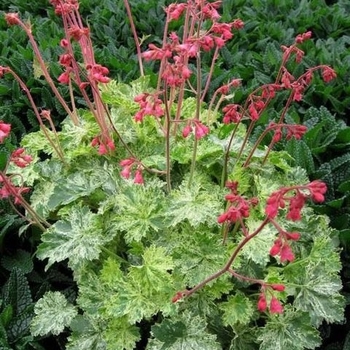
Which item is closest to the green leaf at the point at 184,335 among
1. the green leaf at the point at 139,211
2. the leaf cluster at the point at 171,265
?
the leaf cluster at the point at 171,265

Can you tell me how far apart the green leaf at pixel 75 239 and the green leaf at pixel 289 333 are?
0.59 metres

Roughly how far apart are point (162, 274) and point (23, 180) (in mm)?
717

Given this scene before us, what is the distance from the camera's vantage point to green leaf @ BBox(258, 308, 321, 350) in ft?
6.15

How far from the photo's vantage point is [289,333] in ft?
6.21

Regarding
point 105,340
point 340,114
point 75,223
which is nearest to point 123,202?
point 75,223

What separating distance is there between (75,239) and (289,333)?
0.73 m

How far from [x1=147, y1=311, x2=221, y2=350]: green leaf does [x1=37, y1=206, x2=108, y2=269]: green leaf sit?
1.03 ft

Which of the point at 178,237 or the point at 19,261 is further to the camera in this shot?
the point at 19,261

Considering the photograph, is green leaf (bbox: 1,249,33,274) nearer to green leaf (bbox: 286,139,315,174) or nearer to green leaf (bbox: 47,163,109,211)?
green leaf (bbox: 47,163,109,211)

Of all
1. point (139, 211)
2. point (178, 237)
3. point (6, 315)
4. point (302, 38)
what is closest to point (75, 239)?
point (139, 211)

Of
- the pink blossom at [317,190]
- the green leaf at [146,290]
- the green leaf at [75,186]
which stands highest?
the pink blossom at [317,190]

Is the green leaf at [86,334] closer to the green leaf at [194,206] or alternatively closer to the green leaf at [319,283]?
the green leaf at [194,206]

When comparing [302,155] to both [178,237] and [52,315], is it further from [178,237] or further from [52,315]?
[52,315]

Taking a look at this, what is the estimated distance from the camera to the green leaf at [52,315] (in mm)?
1946
